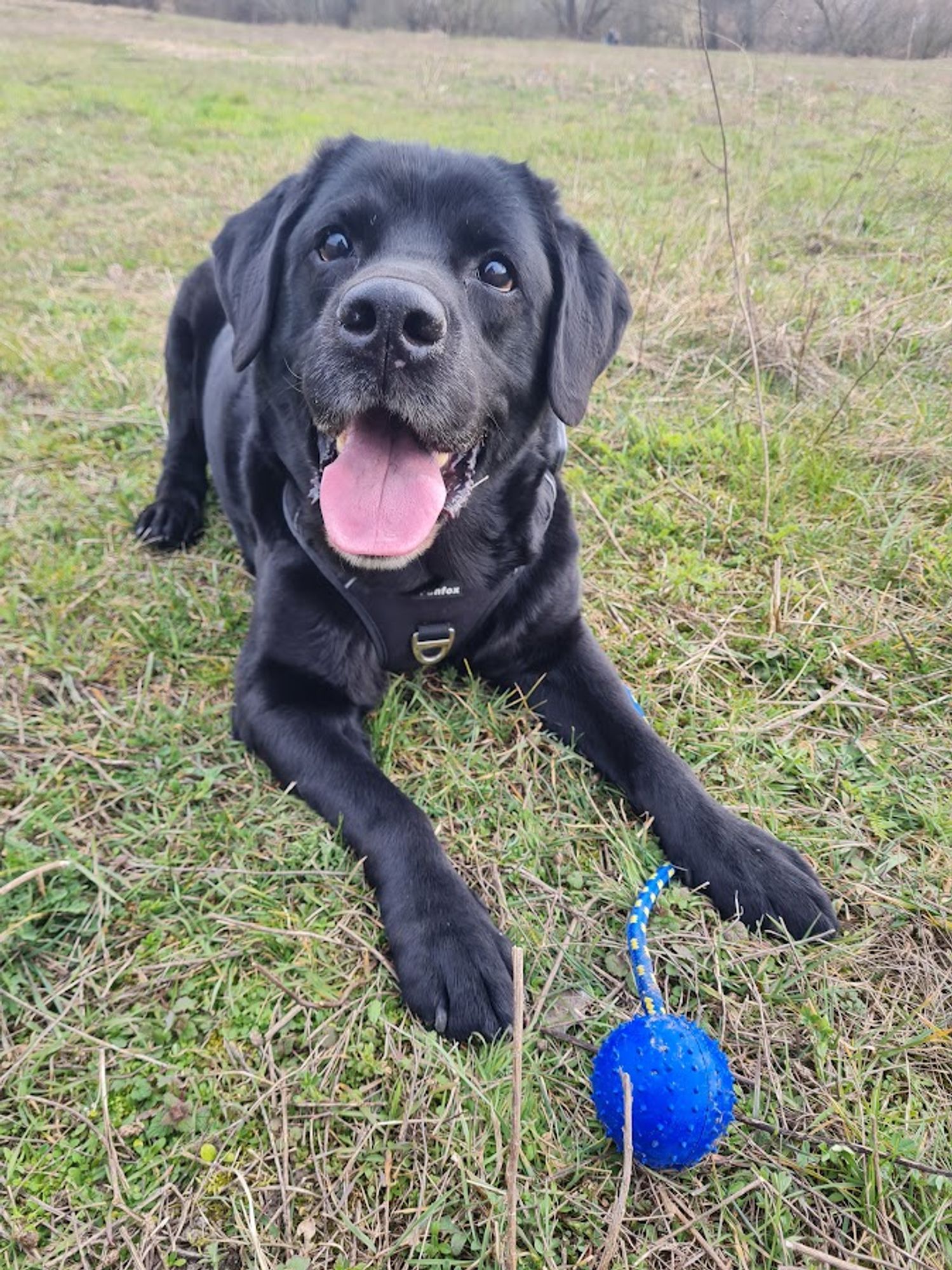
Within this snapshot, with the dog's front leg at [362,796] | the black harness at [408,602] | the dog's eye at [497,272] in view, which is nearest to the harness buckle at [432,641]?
the black harness at [408,602]

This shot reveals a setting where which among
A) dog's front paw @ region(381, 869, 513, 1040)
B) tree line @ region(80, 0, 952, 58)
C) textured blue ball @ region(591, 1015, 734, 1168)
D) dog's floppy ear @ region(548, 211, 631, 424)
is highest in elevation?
tree line @ region(80, 0, 952, 58)

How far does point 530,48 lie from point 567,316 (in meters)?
21.2

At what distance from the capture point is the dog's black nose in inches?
61.2

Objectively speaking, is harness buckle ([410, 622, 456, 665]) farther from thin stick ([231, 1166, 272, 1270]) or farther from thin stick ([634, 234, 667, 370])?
thin stick ([634, 234, 667, 370])

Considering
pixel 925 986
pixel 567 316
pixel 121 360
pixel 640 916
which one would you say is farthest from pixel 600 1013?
pixel 121 360

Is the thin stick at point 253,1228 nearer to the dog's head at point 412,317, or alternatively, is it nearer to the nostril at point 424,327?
the dog's head at point 412,317

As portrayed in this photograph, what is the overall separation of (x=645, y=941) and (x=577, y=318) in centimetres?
144

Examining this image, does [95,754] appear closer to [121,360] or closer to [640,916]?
[640,916]

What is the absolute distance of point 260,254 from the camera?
6.90 feet

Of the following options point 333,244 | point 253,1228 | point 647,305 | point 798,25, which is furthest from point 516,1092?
point 647,305

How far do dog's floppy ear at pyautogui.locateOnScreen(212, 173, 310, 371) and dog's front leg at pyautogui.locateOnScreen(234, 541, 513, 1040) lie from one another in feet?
1.83

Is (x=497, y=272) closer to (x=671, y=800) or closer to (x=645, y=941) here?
(x=671, y=800)

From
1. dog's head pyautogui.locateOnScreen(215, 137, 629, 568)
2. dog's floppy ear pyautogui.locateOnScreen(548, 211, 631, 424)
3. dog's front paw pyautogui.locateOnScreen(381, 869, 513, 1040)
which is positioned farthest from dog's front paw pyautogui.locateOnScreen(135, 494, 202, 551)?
dog's front paw pyautogui.locateOnScreen(381, 869, 513, 1040)

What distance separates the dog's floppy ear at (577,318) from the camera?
202 centimetres
